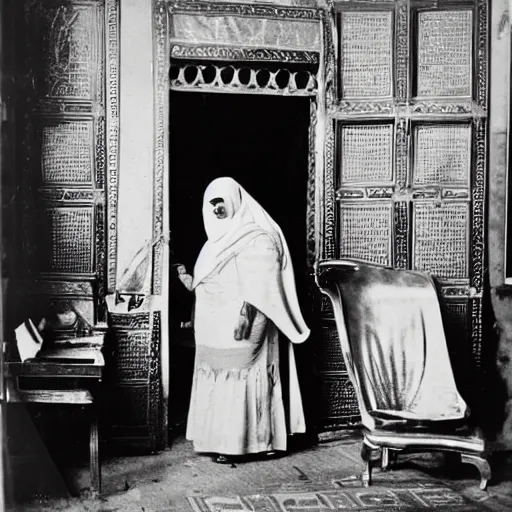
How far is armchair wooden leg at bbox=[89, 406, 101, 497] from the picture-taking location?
3.06 metres

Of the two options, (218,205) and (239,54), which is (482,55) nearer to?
(239,54)

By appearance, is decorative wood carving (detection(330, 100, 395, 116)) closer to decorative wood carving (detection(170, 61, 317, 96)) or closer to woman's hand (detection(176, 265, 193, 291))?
decorative wood carving (detection(170, 61, 317, 96))

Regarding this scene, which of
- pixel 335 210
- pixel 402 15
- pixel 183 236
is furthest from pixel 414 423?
pixel 402 15

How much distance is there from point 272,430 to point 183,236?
2.88 feet

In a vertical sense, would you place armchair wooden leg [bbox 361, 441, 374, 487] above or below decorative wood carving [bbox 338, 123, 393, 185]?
below

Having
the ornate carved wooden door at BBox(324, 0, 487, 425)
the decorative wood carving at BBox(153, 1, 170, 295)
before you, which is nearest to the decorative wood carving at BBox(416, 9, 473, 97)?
the ornate carved wooden door at BBox(324, 0, 487, 425)

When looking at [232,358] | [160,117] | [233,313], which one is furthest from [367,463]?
[160,117]

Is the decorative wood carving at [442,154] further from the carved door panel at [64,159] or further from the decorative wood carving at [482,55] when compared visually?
the carved door panel at [64,159]

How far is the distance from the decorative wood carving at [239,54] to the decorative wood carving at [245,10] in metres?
0.13

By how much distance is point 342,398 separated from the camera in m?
3.51

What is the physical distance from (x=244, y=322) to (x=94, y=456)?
2.54 ft

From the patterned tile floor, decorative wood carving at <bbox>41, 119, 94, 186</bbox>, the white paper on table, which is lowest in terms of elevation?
the patterned tile floor

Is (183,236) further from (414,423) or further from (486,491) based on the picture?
(486,491)

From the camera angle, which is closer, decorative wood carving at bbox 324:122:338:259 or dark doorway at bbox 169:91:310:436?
dark doorway at bbox 169:91:310:436
